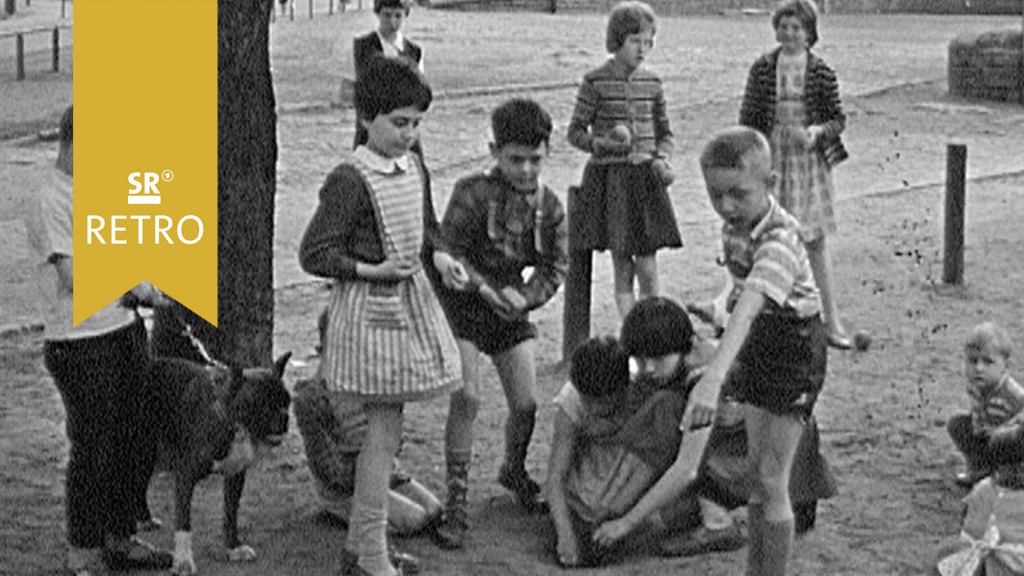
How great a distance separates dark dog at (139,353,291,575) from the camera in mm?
7320

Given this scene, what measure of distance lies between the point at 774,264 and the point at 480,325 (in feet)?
5.51

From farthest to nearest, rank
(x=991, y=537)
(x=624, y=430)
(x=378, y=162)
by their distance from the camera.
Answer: (x=624, y=430)
(x=378, y=162)
(x=991, y=537)

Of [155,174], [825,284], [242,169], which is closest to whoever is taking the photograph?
[242,169]

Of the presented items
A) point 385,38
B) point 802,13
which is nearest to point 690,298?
point 802,13

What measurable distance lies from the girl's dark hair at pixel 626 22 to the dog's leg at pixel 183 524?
3.97 meters

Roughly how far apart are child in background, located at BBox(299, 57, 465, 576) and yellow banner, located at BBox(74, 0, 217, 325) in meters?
0.85

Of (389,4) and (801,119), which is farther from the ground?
(389,4)

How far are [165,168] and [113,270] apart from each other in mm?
3061

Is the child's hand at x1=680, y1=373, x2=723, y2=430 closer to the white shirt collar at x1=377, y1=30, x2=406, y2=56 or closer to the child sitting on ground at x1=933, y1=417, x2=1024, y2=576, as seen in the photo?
the child sitting on ground at x1=933, y1=417, x2=1024, y2=576

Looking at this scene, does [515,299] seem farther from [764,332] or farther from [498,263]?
[764,332]

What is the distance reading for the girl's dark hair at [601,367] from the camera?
7629 mm

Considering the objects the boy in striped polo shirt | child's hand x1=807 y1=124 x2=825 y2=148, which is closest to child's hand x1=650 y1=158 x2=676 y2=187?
child's hand x1=807 y1=124 x2=825 y2=148

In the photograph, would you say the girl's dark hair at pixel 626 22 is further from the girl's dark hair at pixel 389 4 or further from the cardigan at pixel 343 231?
the cardigan at pixel 343 231

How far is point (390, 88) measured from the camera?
276 inches
